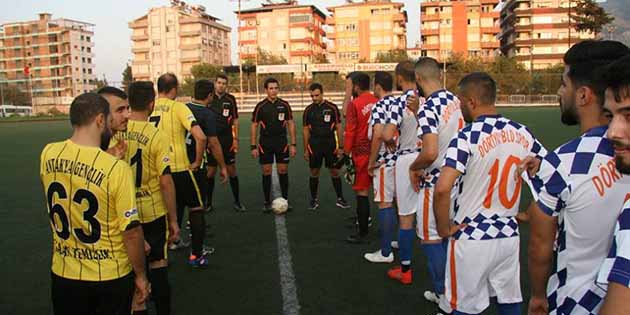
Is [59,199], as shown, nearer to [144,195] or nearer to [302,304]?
[144,195]

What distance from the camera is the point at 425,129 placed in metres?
3.79

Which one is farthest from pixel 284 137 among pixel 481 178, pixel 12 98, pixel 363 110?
pixel 12 98

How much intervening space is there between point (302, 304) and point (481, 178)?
2.22m

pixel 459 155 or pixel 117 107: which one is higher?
pixel 117 107

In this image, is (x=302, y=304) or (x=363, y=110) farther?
(x=363, y=110)

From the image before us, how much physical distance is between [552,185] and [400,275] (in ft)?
10.7

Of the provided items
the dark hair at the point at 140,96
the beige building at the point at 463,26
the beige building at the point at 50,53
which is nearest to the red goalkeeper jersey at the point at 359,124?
the dark hair at the point at 140,96

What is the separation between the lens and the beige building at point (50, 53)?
374ft

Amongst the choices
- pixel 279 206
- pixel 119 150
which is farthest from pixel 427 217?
pixel 279 206

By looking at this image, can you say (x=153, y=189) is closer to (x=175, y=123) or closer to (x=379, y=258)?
(x=175, y=123)

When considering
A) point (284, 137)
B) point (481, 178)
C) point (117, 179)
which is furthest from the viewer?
point (284, 137)

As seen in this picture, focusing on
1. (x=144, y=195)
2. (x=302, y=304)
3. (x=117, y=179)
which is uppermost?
(x=117, y=179)

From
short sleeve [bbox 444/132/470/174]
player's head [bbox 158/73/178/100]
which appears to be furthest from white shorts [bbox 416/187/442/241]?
player's head [bbox 158/73/178/100]

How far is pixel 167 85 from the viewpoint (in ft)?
17.5
